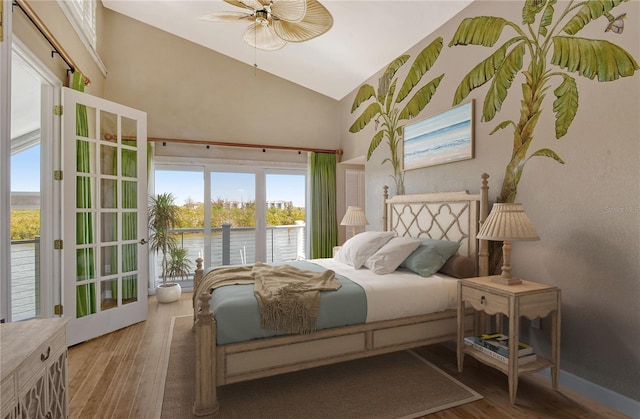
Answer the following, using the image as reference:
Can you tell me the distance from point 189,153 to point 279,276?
2996mm

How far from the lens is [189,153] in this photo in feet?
15.9

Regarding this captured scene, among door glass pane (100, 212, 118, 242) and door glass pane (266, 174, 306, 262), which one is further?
door glass pane (266, 174, 306, 262)

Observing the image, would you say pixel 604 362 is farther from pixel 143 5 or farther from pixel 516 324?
pixel 143 5

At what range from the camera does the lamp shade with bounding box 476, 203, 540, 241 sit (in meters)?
2.09

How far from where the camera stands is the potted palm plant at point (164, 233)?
439cm

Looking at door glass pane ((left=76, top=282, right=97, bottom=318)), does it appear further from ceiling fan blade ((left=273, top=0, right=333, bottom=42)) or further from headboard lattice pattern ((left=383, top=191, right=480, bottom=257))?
headboard lattice pattern ((left=383, top=191, right=480, bottom=257))

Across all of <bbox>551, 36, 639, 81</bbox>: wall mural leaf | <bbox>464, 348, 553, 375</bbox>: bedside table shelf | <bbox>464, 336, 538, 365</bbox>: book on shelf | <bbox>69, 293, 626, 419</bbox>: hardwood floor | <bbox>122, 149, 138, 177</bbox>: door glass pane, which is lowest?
<bbox>69, 293, 626, 419</bbox>: hardwood floor

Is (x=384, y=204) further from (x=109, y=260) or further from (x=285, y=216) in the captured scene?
(x=109, y=260)

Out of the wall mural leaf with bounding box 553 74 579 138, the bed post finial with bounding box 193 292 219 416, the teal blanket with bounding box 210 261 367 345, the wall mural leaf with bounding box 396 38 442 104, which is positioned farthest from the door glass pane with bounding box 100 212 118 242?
the wall mural leaf with bounding box 553 74 579 138

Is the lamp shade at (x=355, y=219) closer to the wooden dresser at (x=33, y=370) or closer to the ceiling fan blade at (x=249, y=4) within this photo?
the ceiling fan blade at (x=249, y=4)

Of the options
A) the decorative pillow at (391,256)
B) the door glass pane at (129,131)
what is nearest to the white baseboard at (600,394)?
the decorative pillow at (391,256)

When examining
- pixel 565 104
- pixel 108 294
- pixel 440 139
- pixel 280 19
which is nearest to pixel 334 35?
pixel 280 19

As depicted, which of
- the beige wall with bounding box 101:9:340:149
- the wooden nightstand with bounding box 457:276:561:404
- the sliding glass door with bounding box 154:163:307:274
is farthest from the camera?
the sliding glass door with bounding box 154:163:307:274

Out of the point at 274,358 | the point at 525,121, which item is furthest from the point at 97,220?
the point at 525,121
